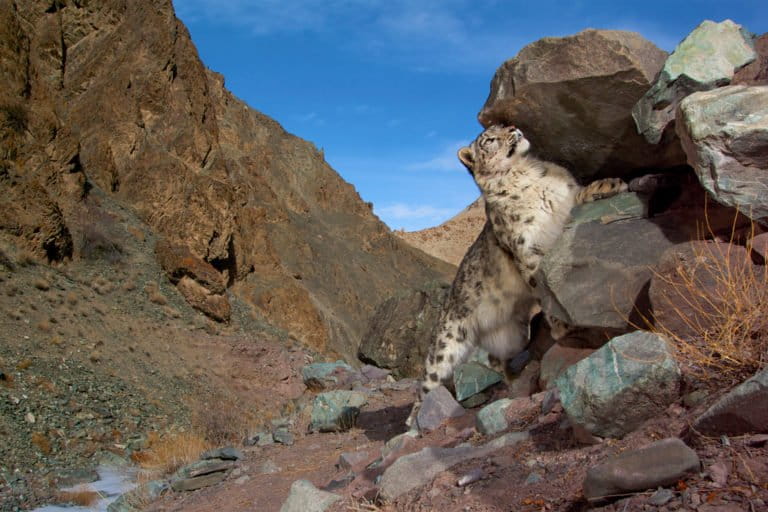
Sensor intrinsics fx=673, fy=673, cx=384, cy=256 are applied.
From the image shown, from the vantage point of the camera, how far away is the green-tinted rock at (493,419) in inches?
161

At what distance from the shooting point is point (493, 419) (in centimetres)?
416

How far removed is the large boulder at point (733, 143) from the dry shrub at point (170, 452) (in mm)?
6222

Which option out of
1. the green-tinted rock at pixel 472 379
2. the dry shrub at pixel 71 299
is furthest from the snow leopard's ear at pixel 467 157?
the dry shrub at pixel 71 299

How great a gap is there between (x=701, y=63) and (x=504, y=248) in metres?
1.92

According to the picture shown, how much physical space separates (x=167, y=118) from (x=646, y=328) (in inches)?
833

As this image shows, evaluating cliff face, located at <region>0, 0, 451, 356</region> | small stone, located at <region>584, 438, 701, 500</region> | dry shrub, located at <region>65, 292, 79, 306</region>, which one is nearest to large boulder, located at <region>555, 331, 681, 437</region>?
small stone, located at <region>584, 438, 701, 500</region>

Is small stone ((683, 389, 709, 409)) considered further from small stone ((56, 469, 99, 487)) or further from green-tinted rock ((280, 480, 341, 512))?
small stone ((56, 469, 99, 487))

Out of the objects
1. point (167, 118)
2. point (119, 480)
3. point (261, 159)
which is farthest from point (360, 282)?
point (119, 480)

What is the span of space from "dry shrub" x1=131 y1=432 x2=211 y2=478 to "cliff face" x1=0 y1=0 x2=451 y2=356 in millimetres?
6690

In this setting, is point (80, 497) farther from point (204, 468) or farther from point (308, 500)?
point (308, 500)

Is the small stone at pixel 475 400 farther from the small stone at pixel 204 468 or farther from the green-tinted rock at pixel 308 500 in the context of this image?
the small stone at pixel 204 468

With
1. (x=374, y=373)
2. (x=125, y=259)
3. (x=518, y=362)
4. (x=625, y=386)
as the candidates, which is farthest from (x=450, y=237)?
(x=625, y=386)

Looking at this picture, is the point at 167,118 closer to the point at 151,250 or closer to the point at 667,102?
the point at 151,250

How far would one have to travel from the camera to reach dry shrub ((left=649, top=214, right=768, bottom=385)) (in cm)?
284
